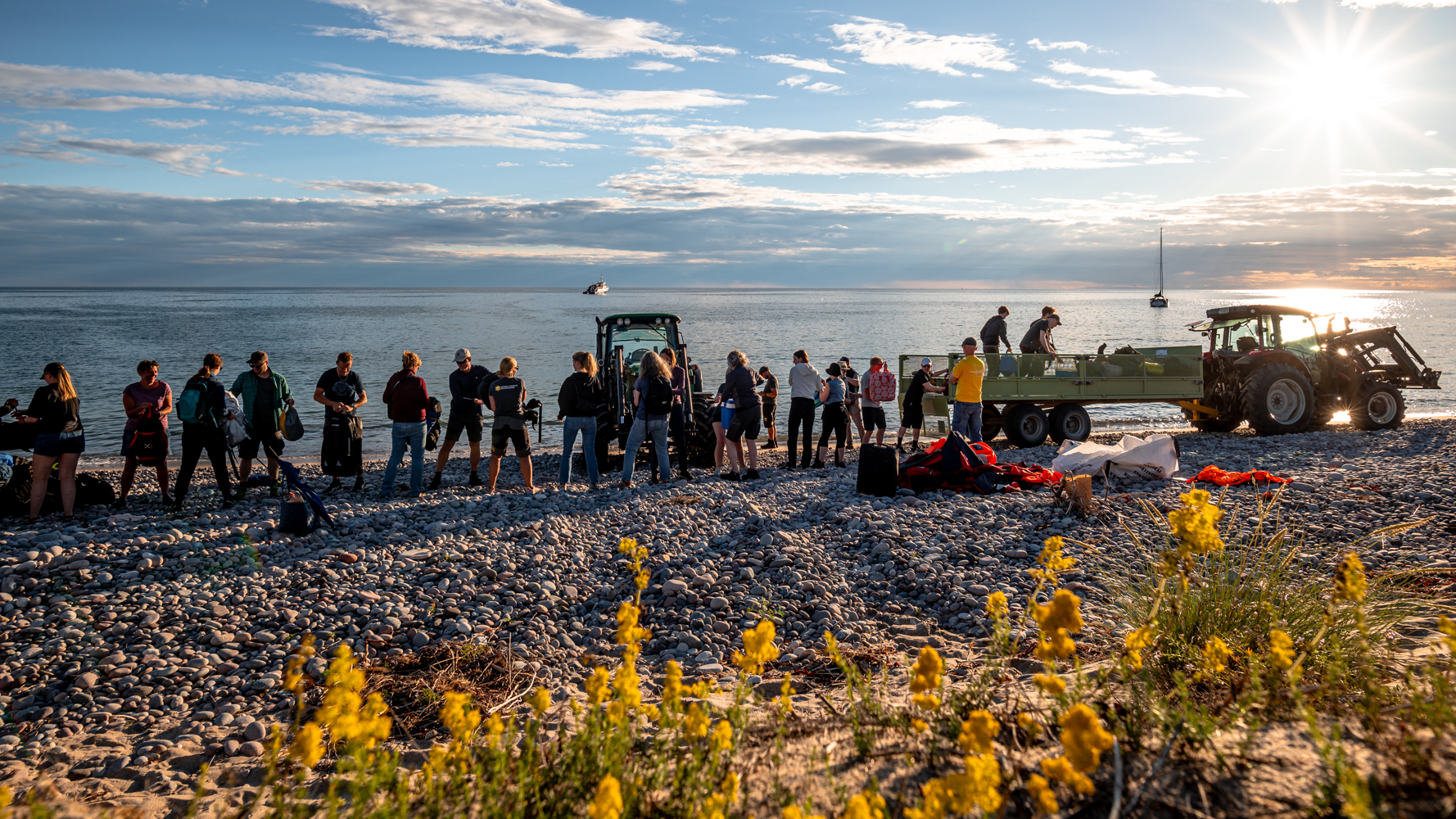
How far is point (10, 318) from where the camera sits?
8169 centimetres

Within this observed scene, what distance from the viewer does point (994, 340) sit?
45.0 ft

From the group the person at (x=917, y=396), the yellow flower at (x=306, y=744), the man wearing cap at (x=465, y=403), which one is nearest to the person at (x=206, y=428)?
the man wearing cap at (x=465, y=403)

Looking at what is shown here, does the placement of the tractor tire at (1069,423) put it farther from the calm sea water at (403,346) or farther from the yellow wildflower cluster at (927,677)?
the yellow wildflower cluster at (927,677)

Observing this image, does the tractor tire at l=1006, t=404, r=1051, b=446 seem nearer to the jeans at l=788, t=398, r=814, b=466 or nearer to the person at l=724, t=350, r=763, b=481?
the jeans at l=788, t=398, r=814, b=466

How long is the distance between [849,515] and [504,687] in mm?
4420

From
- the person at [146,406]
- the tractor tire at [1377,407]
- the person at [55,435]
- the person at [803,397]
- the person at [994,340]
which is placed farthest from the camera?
the tractor tire at [1377,407]

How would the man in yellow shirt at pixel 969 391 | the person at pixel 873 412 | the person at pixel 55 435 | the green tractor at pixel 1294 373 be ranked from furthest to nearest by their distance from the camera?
the green tractor at pixel 1294 373 < the person at pixel 873 412 < the man in yellow shirt at pixel 969 391 < the person at pixel 55 435

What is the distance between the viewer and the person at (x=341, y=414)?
9.20 m

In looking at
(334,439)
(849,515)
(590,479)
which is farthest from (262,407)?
(849,515)

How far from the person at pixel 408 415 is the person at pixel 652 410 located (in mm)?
2550

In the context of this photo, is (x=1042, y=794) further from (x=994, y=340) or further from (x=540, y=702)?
(x=994, y=340)

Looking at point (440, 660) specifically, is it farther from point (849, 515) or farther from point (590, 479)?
point (590, 479)

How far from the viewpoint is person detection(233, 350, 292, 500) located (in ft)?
29.3

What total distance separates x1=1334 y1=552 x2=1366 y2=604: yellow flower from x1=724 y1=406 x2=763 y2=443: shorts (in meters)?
7.72
